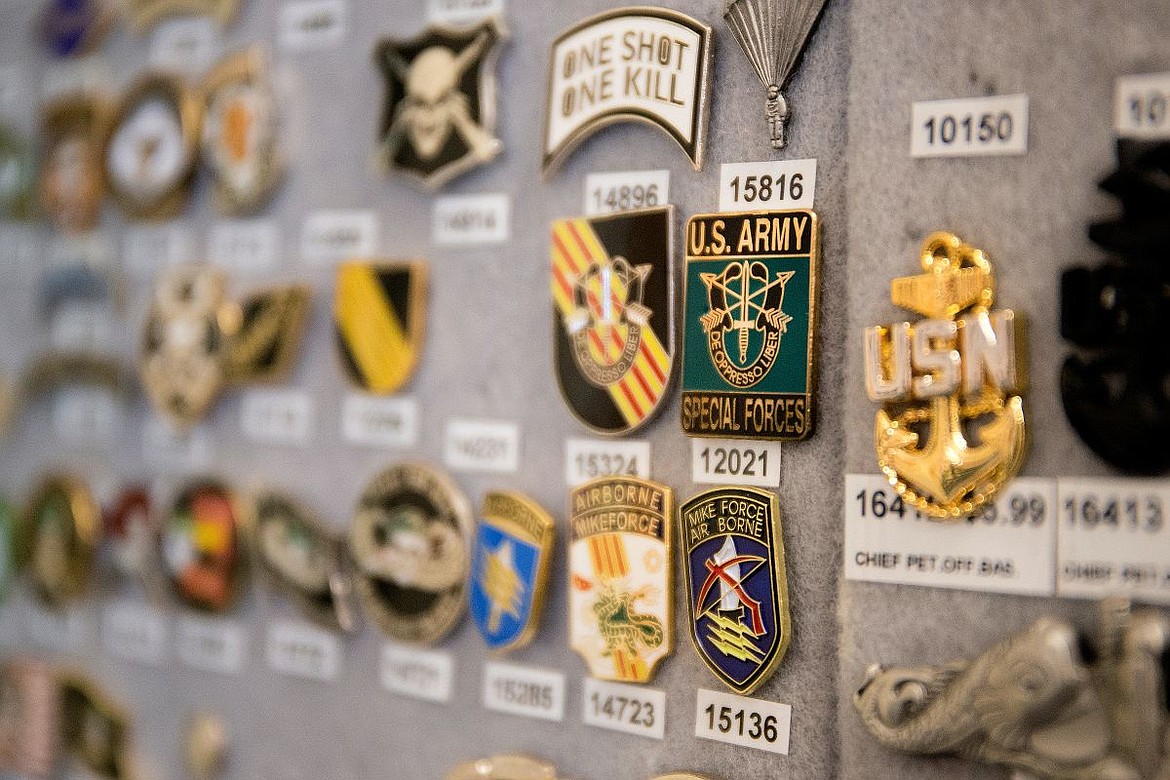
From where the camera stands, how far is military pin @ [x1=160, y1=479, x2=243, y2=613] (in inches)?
60.4

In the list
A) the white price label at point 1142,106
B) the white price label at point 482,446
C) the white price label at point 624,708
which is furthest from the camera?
the white price label at point 482,446

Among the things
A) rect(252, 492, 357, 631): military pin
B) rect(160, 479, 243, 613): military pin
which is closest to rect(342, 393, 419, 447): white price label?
rect(252, 492, 357, 631): military pin

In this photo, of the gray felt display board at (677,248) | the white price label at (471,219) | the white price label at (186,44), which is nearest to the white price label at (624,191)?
the gray felt display board at (677,248)

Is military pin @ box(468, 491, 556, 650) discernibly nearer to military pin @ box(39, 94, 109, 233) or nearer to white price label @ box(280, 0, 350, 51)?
white price label @ box(280, 0, 350, 51)

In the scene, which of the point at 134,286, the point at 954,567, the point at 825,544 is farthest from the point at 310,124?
the point at 954,567

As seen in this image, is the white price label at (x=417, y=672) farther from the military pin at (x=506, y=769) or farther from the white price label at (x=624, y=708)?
the white price label at (x=624, y=708)

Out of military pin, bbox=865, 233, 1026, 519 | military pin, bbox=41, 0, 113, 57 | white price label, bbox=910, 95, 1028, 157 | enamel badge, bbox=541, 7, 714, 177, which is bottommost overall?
military pin, bbox=865, 233, 1026, 519

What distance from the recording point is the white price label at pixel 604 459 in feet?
3.78

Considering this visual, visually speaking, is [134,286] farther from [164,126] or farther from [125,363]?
[164,126]

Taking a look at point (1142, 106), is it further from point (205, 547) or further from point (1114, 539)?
point (205, 547)

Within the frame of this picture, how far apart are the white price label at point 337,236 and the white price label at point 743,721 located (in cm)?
73

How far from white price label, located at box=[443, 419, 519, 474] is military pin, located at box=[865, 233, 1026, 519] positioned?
467mm

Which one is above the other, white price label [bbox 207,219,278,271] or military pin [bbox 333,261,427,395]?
white price label [bbox 207,219,278,271]

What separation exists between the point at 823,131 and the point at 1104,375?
1.15 feet
